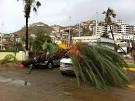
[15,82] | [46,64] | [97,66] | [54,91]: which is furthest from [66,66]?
[46,64]

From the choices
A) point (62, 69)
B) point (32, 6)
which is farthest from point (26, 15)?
point (62, 69)

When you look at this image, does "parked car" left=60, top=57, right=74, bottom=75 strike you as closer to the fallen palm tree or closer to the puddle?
the fallen palm tree

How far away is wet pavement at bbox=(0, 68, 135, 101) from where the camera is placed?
15.3 meters

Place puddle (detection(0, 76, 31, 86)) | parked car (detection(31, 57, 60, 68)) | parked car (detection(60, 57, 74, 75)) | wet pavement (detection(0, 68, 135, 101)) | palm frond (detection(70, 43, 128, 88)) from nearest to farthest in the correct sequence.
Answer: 1. wet pavement (detection(0, 68, 135, 101))
2. puddle (detection(0, 76, 31, 86))
3. palm frond (detection(70, 43, 128, 88))
4. parked car (detection(60, 57, 74, 75))
5. parked car (detection(31, 57, 60, 68))

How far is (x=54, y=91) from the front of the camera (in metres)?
17.3

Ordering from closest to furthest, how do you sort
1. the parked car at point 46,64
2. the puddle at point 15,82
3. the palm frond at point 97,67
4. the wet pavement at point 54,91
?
the wet pavement at point 54,91 < the puddle at point 15,82 < the palm frond at point 97,67 < the parked car at point 46,64

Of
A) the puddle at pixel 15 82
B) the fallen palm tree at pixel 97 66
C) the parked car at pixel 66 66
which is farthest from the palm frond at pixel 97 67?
the puddle at pixel 15 82

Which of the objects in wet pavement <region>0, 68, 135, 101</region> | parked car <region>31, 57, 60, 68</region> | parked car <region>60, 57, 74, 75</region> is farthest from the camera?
parked car <region>31, 57, 60, 68</region>

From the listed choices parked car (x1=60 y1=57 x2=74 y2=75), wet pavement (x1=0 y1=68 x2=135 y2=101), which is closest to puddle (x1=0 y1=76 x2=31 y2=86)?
wet pavement (x1=0 y1=68 x2=135 y2=101)

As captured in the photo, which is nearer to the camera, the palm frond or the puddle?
the puddle

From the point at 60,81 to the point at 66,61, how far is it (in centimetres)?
245

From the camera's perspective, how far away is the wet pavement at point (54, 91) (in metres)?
15.3

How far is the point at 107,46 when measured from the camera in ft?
73.3

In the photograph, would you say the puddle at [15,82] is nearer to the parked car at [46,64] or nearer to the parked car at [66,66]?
the parked car at [66,66]
